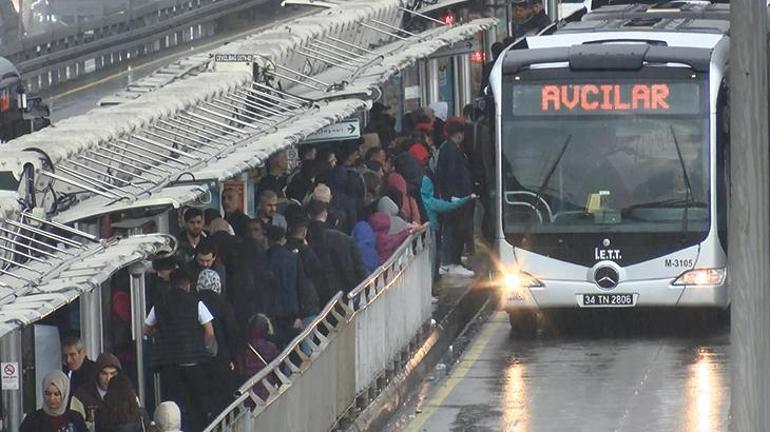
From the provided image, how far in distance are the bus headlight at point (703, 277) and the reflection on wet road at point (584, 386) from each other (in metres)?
0.62

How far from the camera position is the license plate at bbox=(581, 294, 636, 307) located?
21.1m

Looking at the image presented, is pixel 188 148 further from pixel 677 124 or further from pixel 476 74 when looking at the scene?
pixel 476 74

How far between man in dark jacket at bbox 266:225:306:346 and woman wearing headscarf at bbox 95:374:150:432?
418cm

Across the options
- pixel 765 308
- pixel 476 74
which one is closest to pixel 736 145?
pixel 765 308

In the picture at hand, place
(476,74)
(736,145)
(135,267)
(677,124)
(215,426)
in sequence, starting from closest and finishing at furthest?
(736,145) → (215,426) → (135,267) → (677,124) → (476,74)

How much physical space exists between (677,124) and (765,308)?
1034 cm

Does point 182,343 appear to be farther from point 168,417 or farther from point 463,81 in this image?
point 463,81

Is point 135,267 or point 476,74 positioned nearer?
point 135,267

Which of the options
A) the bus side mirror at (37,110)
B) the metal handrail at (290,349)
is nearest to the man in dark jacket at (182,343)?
the metal handrail at (290,349)

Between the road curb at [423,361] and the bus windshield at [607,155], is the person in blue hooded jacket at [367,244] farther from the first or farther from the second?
the bus windshield at [607,155]

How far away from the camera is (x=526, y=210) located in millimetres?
21359

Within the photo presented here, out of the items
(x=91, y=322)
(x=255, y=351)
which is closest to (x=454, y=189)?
(x=255, y=351)

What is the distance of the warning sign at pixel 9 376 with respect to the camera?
13492 millimetres

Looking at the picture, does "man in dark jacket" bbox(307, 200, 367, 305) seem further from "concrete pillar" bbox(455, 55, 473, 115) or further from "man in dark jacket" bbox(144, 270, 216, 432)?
"concrete pillar" bbox(455, 55, 473, 115)
